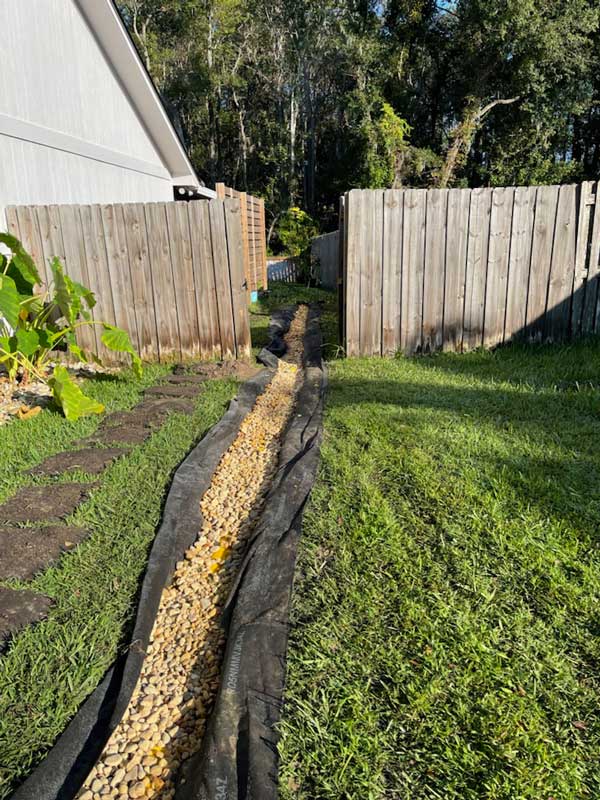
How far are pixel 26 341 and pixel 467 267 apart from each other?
4.59 metres

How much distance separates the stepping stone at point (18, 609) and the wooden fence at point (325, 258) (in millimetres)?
12036

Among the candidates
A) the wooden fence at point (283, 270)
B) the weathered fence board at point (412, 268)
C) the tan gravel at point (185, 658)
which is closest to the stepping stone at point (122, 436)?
the tan gravel at point (185, 658)

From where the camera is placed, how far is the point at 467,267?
6.05 meters

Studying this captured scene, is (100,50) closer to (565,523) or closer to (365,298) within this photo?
(365,298)

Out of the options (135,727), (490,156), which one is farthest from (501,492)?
(490,156)

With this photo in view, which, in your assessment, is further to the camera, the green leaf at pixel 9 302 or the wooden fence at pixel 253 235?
the wooden fence at pixel 253 235

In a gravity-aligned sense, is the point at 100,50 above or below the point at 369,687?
above

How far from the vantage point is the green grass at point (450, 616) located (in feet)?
5.20

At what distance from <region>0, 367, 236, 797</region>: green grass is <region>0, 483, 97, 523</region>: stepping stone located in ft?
0.29

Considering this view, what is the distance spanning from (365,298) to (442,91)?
83.1ft

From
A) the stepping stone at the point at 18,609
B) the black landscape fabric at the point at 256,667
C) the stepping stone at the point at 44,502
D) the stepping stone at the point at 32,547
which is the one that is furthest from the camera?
the stepping stone at the point at 44,502

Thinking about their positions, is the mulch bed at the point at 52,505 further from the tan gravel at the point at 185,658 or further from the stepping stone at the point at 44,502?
the tan gravel at the point at 185,658

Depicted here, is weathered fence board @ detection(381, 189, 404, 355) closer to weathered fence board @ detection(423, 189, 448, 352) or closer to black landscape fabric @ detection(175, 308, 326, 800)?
weathered fence board @ detection(423, 189, 448, 352)

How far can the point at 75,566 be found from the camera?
259 centimetres
